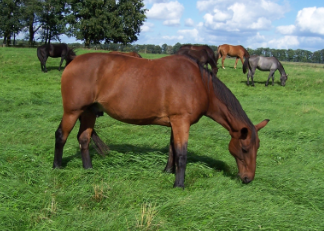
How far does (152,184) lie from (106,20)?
142ft

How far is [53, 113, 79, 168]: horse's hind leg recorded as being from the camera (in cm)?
449

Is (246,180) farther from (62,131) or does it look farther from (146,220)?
(62,131)

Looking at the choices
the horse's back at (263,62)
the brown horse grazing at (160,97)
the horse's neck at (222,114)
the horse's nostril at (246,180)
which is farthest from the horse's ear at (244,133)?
the horse's back at (263,62)

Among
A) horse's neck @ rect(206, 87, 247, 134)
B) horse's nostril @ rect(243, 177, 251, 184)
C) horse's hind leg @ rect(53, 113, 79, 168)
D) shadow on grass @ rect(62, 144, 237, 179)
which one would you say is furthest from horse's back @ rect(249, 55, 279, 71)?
horse's hind leg @ rect(53, 113, 79, 168)

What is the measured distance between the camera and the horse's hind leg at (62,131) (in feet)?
14.7

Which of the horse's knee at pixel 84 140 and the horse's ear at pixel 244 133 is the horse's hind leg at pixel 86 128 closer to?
the horse's knee at pixel 84 140

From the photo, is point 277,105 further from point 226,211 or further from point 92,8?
point 92,8

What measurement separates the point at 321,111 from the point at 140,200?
30.8ft

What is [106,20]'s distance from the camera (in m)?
44.0

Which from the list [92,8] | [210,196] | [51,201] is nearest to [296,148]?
[210,196]

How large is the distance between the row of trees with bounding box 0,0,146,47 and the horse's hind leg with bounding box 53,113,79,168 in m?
41.1

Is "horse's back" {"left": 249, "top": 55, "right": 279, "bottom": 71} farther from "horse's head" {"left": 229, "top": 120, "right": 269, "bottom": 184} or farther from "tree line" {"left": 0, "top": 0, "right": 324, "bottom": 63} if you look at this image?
"tree line" {"left": 0, "top": 0, "right": 324, "bottom": 63}

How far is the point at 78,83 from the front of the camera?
4.36 metres

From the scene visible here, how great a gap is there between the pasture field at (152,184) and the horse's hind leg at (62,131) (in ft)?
0.66
